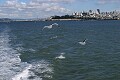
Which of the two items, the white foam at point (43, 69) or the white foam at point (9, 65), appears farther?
the white foam at point (43, 69)

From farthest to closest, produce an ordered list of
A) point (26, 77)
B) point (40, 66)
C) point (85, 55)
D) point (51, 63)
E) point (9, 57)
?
1. point (85, 55)
2. point (9, 57)
3. point (51, 63)
4. point (40, 66)
5. point (26, 77)

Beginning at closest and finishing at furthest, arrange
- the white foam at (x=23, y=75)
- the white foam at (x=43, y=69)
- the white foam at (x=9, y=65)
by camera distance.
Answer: the white foam at (x=23, y=75)
the white foam at (x=9, y=65)
the white foam at (x=43, y=69)

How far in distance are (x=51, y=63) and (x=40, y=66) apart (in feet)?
11.1

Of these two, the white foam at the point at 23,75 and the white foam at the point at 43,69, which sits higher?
the white foam at the point at 23,75

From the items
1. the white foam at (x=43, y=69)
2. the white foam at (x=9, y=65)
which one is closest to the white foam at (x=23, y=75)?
the white foam at (x=9, y=65)

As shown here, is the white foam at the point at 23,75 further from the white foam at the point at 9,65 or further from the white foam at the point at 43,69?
the white foam at the point at 43,69

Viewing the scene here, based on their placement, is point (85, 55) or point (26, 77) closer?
point (26, 77)

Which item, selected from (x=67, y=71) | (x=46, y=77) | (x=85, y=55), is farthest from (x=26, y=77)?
(x=85, y=55)

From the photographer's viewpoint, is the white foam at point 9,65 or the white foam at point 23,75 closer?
the white foam at point 23,75

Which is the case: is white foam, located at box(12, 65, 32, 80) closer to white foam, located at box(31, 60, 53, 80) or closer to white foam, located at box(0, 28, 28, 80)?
white foam, located at box(0, 28, 28, 80)

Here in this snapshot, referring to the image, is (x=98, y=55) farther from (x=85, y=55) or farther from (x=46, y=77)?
(x=46, y=77)

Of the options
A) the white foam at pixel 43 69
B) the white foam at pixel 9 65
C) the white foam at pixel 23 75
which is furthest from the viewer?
the white foam at pixel 43 69

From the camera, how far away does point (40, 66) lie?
151 feet

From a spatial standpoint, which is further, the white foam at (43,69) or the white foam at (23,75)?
the white foam at (43,69)
